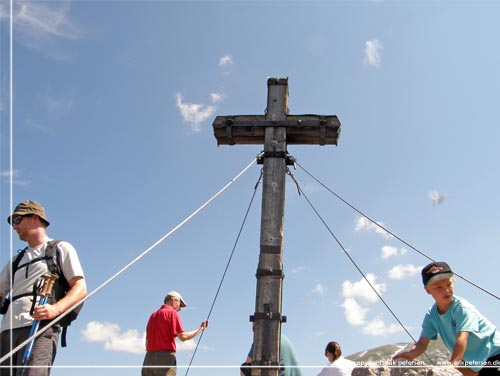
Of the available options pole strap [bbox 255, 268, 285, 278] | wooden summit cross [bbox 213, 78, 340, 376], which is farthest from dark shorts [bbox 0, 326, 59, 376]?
pole strap [bbox 255, 268, 285, 278]

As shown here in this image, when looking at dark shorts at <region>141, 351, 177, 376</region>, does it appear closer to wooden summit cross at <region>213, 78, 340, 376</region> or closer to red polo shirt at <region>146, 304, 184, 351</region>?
red polo shirt at <region>146, 304, 184, 351</region>

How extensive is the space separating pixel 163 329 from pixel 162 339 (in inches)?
5.6

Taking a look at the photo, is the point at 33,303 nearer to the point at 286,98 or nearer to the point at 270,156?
the point at 270,156

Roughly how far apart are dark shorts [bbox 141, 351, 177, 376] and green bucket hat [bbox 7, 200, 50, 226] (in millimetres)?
3313

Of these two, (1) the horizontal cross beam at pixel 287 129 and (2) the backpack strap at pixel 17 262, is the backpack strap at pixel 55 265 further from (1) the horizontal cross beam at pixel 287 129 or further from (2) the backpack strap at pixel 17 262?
(1) the horizontal cross beam at pixel 287 129

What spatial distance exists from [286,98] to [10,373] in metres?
5.10

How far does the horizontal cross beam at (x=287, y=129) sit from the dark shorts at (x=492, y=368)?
12.7ft

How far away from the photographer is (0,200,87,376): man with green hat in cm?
359

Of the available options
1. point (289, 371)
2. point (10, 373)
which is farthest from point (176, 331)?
point (10, 373)

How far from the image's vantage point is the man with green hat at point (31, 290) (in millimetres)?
3595

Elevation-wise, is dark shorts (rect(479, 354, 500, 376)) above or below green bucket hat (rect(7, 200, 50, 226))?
below

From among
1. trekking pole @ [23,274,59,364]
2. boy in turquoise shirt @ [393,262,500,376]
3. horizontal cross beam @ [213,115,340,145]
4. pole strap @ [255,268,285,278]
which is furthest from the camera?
horizontal cross beam @ [213,115,340,145]

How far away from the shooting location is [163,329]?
6.67 metres

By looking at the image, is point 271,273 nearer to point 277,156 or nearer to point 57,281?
point 277,156
